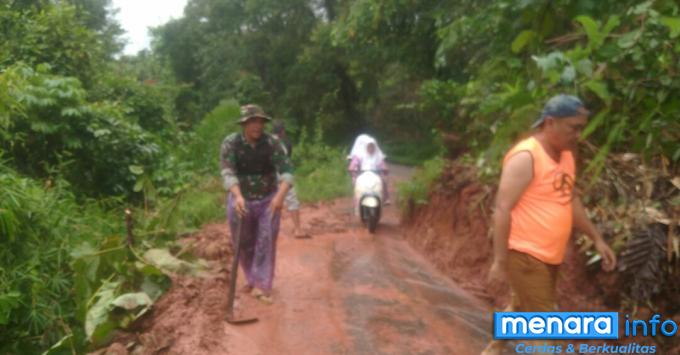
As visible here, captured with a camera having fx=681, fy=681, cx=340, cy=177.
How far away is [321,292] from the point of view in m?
6.53

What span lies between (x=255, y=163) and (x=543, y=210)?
9.61 ft

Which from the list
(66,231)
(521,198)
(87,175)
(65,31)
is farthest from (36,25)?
(521,198)

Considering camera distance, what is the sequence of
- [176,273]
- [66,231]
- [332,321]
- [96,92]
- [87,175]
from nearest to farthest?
[332,321] < [176,273] < [66,231] < [87,175] < [96,92]

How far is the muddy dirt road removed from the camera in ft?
16.1

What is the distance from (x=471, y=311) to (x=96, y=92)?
430 inches

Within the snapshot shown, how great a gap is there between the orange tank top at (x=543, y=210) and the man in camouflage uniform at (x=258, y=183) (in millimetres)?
2530

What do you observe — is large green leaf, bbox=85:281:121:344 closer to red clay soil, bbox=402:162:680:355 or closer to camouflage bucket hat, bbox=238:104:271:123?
camouflage bucket hat, bbox=238:104:271:123

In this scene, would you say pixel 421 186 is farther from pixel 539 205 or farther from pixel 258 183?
pixel 539 205

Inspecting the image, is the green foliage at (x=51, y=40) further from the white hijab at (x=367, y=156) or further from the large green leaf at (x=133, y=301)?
the large green leaf at (x=133, y=301)

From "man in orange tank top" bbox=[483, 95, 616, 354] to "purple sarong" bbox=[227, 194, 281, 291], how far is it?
259 centimetres

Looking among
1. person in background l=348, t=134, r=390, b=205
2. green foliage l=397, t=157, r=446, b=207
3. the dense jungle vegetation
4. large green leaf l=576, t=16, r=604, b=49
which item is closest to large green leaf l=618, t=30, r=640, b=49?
the dense jungle vegetation

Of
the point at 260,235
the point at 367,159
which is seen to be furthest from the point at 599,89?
the point at 367,159

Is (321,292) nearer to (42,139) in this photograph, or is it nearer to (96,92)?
(42,139)

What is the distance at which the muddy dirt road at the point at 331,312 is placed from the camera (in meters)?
4.91
